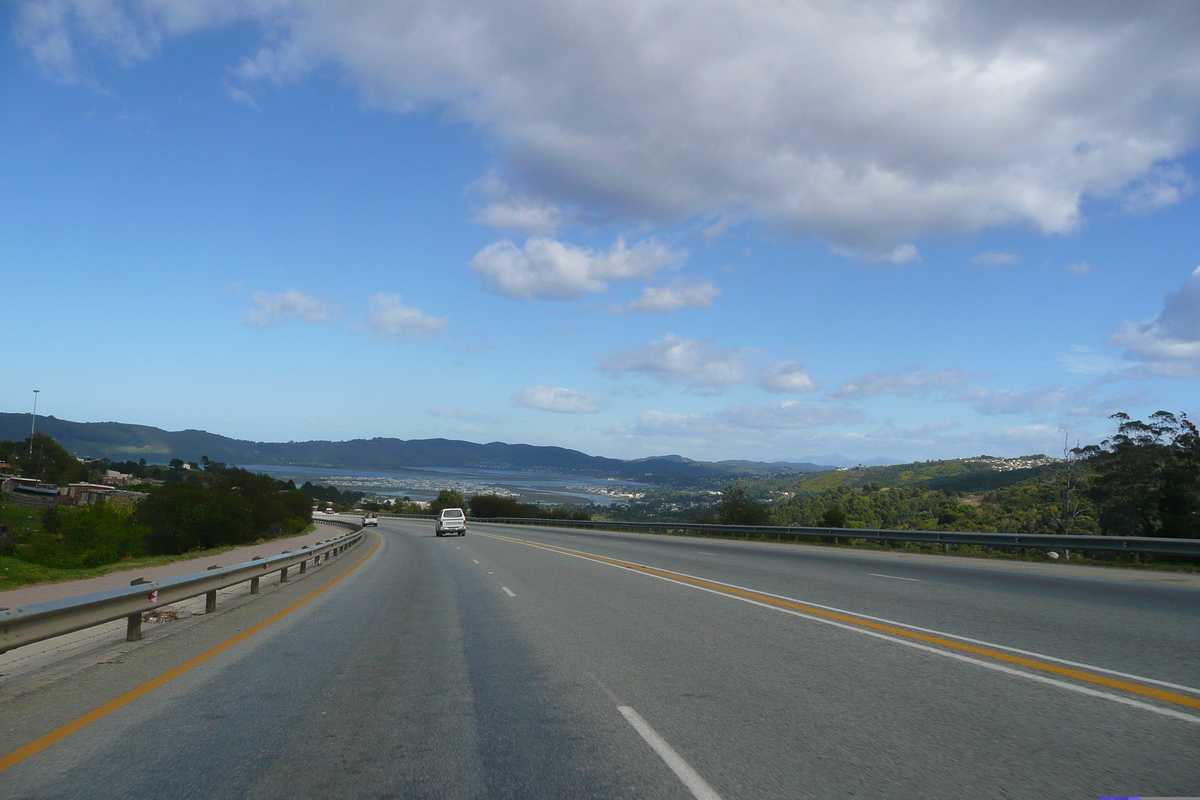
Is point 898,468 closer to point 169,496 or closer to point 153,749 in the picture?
point 169,496

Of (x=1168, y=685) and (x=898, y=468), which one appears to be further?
(x=898, y=468)

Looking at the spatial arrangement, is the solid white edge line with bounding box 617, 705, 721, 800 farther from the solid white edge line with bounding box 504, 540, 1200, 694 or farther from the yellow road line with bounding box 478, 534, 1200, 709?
the solid white edge line with bounding box 504, 540, 1200, 694

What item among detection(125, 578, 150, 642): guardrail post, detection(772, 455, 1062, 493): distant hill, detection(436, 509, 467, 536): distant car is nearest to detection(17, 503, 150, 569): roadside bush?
detection(436, 509, 467, 536): distant car

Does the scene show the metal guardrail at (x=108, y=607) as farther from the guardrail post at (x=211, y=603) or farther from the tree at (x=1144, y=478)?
the tree at (x=1144, y=478)

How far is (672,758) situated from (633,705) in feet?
4.44

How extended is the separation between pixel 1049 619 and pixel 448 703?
29.5ft

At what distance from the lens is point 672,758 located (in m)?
4.77

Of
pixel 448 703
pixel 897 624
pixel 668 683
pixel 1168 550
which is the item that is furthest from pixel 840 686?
pixel 1168 550

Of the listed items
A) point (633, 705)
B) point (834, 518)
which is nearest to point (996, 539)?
point (834, 518)

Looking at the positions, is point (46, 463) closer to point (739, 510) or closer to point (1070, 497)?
point (739, 510)

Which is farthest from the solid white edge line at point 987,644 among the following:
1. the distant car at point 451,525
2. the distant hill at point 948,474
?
Answer: the distant hill at point 948,474

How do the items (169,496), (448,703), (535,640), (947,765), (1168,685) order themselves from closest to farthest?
(947,765), (448,703), (1168,685), (535,640), (169,496)

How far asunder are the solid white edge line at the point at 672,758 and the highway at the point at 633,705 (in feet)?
0.07

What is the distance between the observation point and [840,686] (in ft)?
22.0
